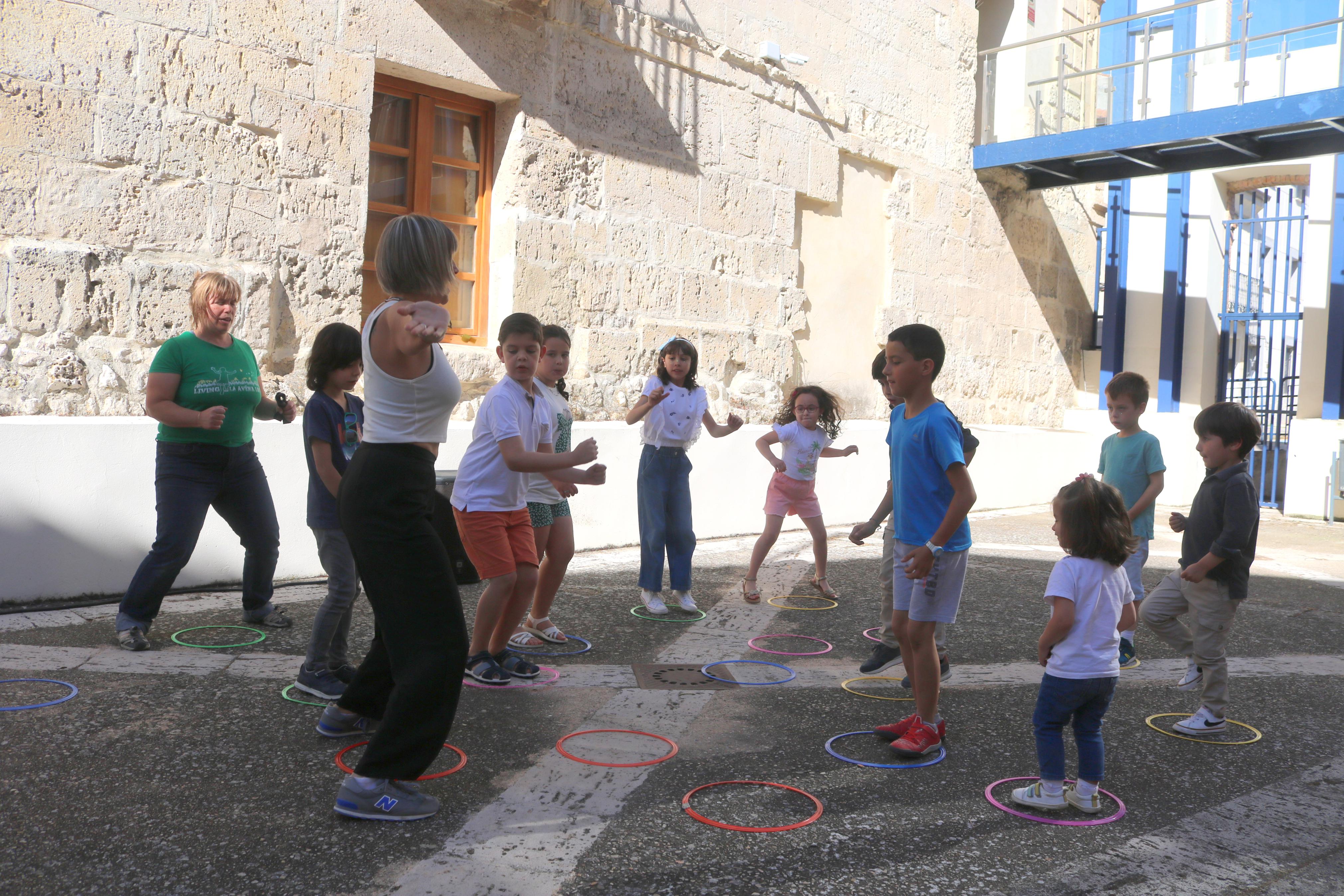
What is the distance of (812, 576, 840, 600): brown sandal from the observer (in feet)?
21.8

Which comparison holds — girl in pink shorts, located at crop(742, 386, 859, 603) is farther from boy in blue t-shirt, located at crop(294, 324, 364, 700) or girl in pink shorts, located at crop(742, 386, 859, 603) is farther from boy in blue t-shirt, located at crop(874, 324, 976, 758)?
boy in blue t-shirt, located at crop(294, 324, 364, 700)

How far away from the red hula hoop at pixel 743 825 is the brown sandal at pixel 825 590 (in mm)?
3304

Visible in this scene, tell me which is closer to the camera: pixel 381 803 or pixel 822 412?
pixel 381 803

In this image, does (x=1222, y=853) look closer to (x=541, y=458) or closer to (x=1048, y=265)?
(x=541, y=458)

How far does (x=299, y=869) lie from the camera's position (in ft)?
8.75

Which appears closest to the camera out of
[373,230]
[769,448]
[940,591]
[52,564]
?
[940,591]

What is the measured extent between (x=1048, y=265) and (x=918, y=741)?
38.3 ft

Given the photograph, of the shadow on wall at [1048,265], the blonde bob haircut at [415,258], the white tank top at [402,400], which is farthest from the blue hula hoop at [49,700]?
the shadow on wall at [1048,265]

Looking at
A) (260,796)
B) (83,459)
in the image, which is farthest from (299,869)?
(83,459)

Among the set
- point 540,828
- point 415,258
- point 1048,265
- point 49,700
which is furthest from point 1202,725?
point 1048,265

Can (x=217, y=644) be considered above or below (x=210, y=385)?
below

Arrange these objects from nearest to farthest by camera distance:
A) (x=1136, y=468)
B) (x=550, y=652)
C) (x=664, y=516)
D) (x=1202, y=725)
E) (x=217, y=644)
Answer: (x=1202, y=725), (x=217, y=644), (x=550, y=652), (x=1136, y=468), (x=664, y=516)

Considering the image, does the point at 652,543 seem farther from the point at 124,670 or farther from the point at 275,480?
the point at 124,670

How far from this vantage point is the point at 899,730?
381cm
